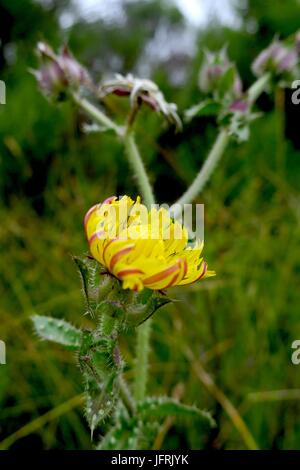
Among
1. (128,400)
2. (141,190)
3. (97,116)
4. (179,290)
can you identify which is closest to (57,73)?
(97,116)

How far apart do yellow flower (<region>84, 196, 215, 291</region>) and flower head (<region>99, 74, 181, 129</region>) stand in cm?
52

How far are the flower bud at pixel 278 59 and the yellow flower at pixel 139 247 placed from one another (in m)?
0.91

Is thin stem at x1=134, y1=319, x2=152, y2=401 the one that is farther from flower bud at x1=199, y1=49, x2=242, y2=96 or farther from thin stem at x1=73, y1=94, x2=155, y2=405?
flower bud at x1=199, y1=49, x2=242, y2=96

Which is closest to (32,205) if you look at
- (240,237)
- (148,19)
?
(240,237)

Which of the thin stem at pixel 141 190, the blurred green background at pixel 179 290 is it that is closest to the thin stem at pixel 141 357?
the thin stem at pixel 141 190

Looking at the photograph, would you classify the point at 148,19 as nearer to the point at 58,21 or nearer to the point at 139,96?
the point at 58,21

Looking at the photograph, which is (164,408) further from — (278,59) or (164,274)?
(278,59)

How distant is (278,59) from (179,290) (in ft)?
3.42

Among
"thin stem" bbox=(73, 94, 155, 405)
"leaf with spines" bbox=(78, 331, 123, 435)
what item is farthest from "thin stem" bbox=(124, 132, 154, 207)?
Answer: "leaf with spines" bbox=(78, 331, 123, 435)

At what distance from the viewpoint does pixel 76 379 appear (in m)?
2.24

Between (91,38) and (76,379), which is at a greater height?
(91,38)

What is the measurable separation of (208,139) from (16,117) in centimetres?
122

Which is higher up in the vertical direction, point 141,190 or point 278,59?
point 278,59

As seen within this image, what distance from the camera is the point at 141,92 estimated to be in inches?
56.2
